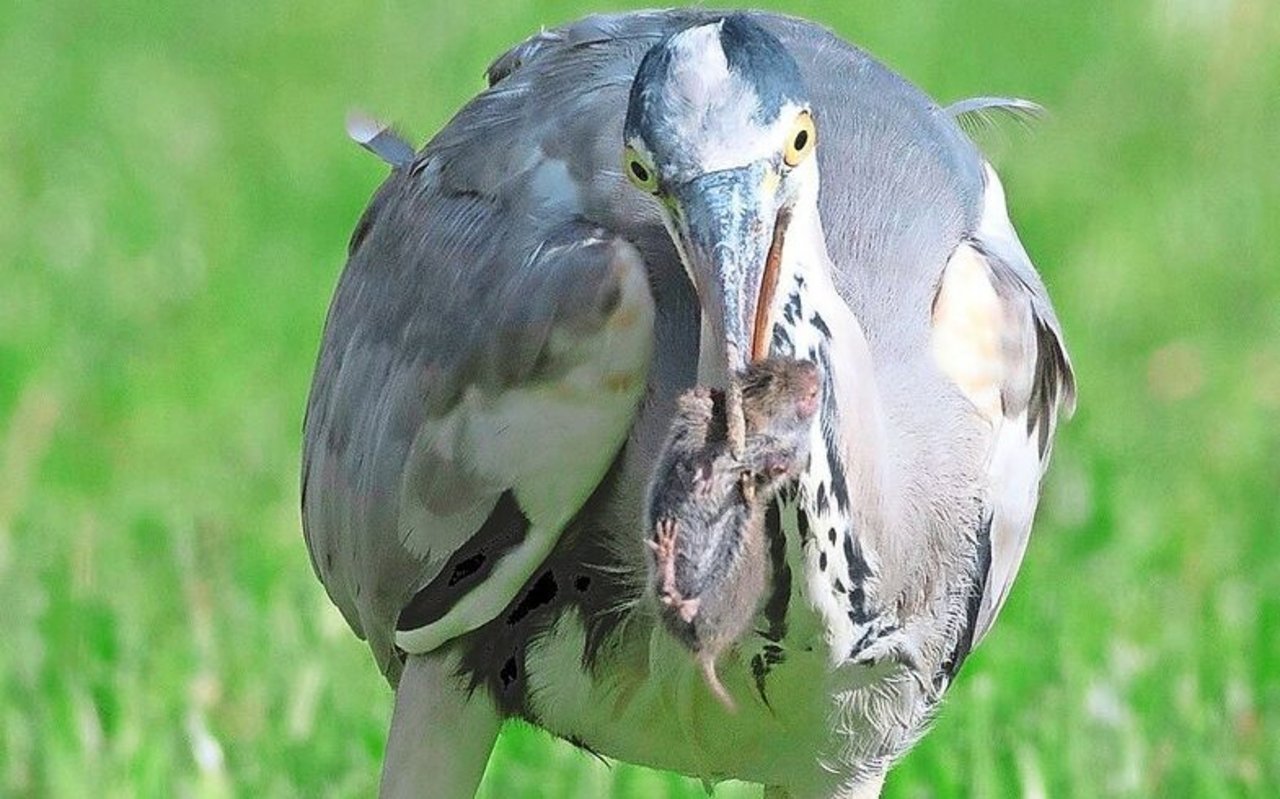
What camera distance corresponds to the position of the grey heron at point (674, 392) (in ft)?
11.8

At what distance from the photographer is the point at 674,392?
3.90m

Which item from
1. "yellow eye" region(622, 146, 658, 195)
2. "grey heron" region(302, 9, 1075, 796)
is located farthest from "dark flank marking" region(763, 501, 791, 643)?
"yellow eye" region(622, 146, 658, 195)

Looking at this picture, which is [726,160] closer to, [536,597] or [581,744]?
[536,597]

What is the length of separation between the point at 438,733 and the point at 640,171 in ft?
3.64

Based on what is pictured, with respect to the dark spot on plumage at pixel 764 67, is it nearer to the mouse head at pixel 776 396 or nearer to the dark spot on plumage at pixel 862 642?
the mouse head at pixel 776 396

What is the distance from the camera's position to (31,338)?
7910 millimetres

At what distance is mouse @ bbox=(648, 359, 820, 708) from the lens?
3.44 metres

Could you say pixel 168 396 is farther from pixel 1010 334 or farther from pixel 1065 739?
pixel 1010 334

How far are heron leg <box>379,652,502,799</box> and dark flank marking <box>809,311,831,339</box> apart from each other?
94 cm

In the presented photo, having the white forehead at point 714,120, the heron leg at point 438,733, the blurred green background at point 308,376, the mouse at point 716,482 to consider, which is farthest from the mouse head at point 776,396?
the blurred green background at point 308,376

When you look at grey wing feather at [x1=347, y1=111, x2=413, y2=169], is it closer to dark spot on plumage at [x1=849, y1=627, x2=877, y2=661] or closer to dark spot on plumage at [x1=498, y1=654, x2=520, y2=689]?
dark spot on plumage at [x1=498, y1=654, x2=520, y2=689]

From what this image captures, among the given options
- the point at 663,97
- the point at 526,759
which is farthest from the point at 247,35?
the point at 663,97

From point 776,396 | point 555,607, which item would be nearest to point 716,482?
point 776,396

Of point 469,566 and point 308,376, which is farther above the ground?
point 469,566
